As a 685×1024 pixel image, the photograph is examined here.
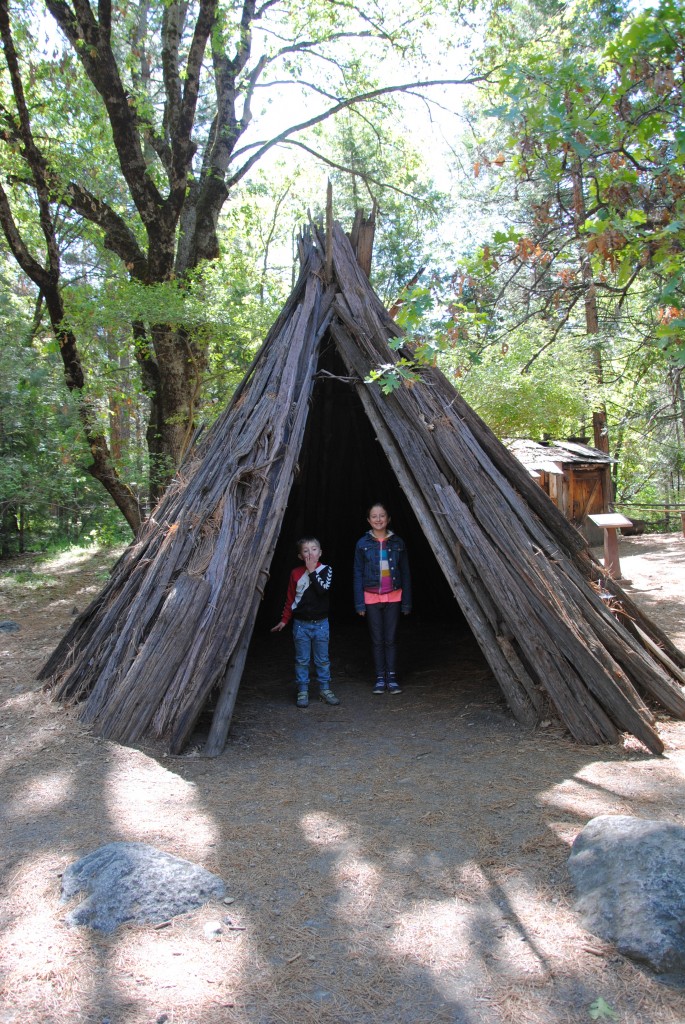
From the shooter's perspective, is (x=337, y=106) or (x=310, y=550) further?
(x=337, y=106)

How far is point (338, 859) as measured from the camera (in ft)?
12.4

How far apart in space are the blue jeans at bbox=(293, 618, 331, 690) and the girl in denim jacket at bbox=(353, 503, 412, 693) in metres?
0.39

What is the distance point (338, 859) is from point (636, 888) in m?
1.39

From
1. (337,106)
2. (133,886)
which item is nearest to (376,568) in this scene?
(133,886)

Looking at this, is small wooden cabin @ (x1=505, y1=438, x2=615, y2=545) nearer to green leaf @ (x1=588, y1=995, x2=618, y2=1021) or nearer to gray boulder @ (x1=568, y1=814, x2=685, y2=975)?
gray boulder @ (x1=568, y1=814, x2=685, y2=975)

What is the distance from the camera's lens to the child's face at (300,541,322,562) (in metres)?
6.72

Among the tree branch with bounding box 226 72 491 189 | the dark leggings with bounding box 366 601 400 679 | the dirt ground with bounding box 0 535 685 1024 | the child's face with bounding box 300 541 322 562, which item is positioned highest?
the tree branch with bounding box 226 72 491 189

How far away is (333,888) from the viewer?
3.50 metres

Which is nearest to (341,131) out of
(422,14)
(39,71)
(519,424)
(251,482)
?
(422,14)

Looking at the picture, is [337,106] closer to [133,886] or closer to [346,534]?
[346,534]

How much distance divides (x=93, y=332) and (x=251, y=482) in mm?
7441

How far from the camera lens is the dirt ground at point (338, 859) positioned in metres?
2.76

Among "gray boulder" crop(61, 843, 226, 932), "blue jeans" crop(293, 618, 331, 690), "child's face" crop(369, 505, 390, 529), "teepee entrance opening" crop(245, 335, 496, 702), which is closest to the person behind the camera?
"gray boulder" crop(61, 843, 226, 932)

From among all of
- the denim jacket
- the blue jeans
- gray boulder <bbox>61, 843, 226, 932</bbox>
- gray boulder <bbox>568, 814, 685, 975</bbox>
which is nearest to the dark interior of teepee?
the denim jacket
